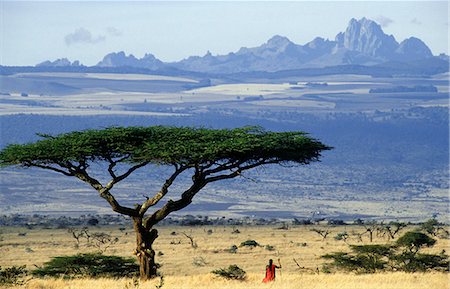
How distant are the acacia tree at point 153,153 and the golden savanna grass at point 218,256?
1.85m

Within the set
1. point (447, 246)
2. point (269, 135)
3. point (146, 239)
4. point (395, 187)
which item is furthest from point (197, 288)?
point (395, 187)

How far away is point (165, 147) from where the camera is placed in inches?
1153

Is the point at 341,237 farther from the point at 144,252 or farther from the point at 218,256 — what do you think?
the point at 144,252

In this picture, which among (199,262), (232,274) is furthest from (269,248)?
(232,274)

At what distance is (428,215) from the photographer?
143m

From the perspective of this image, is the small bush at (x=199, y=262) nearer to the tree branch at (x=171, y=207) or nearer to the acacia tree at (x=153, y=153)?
the acacia tree at (x=153, y=153)

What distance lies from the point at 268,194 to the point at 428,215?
124ft

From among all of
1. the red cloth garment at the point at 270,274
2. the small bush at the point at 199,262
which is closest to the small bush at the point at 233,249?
the small bush at the point at 199,262

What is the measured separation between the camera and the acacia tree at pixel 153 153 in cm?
2917

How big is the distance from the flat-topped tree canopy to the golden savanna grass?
127 inches

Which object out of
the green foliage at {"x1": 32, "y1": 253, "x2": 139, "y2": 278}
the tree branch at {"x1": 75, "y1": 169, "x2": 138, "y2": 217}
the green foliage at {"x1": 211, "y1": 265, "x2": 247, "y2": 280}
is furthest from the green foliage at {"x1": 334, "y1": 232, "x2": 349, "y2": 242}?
the tree branch at {"x1": 75, "y1": 169, "x2": 138, "y2": 217}

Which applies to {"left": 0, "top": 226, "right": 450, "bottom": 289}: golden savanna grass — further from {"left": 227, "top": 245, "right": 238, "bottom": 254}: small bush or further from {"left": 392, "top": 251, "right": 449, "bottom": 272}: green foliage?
{"left": 392, "top": 251, "right": 449, "bottom": 272}: green foliage

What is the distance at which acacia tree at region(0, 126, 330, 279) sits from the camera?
95.7 feet

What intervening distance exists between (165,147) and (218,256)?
76.0 feet
